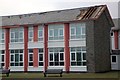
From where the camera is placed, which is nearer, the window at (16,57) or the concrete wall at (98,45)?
the concrete wall at (98,45)

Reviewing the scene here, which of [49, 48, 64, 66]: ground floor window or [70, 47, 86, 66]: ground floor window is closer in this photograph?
[70, 47, 86, 66]: ground floor window

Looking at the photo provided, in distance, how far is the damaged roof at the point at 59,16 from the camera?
40.9m

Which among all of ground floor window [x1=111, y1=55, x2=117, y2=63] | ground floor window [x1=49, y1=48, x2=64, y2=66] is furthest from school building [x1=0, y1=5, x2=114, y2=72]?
ground floor window [x1=111, y1=55, x2=117, y2=63]

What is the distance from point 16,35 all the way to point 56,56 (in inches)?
292

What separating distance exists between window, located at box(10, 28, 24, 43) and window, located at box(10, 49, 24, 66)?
1594 mm

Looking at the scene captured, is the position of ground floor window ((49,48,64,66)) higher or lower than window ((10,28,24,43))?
lower

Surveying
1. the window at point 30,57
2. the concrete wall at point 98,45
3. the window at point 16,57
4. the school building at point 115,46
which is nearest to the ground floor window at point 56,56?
the window at point 30,57

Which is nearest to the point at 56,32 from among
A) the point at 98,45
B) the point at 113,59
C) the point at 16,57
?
the point at 98,45

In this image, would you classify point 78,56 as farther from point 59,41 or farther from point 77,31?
point 59,41

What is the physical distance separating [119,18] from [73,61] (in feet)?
67.6

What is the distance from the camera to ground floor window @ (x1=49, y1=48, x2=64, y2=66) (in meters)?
41.3

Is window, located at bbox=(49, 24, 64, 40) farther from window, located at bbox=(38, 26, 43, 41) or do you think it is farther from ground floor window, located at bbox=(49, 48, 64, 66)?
ground floor window, located at bbox=(49, 48, 64, 66)

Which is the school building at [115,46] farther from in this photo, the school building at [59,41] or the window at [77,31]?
the window at [77,31]

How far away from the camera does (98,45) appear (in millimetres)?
40844
